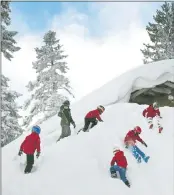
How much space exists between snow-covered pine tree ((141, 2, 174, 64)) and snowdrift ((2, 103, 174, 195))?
2093 centimetres

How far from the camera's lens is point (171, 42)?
1448 inches

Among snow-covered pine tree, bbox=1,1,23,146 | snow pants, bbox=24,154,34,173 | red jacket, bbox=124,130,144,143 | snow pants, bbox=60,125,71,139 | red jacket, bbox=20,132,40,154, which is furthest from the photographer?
snow-covered pine tree, bbox=1,1,23,146

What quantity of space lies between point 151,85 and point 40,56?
12.7 metres

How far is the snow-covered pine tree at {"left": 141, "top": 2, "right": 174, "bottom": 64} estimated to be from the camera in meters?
36.8

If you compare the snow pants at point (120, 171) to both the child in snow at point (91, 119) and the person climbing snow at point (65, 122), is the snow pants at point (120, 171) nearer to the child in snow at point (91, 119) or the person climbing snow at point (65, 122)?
the child in snow at point (91, 119)

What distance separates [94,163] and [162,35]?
1065 inches

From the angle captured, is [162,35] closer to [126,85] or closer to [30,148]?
[126,85]

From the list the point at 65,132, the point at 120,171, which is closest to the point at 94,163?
the point at 120,171

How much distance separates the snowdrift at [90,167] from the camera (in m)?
11.6

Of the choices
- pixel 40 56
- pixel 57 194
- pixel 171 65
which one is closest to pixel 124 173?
pixel 57 194

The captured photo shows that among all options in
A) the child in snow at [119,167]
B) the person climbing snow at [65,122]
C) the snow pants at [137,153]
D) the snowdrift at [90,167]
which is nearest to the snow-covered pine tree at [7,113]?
the snowdrift at [90,167]

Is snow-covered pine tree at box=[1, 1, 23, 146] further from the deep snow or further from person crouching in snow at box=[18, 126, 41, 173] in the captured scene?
person crouching in snow at box=[18, 126, 41, 173]

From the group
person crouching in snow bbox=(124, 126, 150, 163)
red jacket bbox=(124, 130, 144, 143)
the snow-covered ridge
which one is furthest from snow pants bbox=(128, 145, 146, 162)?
the snow-covered ridge

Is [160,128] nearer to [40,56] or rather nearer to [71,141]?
[71,141]
